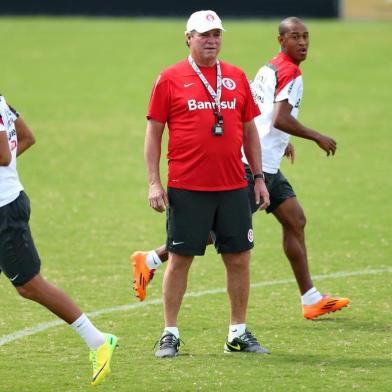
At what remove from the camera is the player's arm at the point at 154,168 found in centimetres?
844

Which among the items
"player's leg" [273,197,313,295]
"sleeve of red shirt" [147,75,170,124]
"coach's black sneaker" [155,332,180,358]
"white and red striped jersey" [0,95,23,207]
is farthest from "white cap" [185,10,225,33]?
"coach's black sneaker" [155,332,180,358]

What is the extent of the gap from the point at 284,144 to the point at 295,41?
2.81ft

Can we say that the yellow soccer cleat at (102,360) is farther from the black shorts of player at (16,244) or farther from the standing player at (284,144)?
the standing player at (284,144)

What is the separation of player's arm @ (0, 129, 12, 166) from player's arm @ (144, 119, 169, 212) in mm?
1205

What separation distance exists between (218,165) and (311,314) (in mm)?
1973

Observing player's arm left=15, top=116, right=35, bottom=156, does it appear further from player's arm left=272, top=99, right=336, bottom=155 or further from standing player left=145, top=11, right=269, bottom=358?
player's arm left=272, top=99, right=336, bottom=155

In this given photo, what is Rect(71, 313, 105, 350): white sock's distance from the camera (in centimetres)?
791

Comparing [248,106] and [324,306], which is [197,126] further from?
[324,306]

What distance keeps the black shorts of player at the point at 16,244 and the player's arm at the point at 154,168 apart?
1.06 metres

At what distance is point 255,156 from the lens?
8852 mm

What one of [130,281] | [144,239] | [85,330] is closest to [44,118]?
[144,239]

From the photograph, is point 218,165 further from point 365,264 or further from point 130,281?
point 365,264

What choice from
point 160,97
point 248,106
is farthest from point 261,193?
point 160,97

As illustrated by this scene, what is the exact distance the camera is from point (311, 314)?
9.84 m
